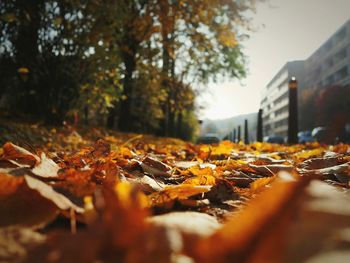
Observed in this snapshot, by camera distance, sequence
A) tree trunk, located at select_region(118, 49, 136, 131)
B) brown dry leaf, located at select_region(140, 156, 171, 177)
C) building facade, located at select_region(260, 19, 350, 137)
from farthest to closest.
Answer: building facade, located at select_region(260, 19, 350, 137)
tree trunk, located at select_region(118, 49, 136, 131)
brown dry leaf, located at select_region(140, 156, 171, 177)

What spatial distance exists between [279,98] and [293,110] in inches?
3551

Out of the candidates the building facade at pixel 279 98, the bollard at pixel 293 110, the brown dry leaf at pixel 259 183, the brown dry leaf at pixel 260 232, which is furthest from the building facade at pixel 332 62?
the brown dry leaf at pixel 260 232

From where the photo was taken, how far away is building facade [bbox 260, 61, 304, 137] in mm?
85625

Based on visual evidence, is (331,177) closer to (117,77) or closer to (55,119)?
(55,119)

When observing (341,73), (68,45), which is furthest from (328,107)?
(68,45)

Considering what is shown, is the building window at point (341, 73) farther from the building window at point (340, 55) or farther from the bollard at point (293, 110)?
the bollard at point (293, 110)

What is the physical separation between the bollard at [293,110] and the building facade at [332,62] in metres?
48.9

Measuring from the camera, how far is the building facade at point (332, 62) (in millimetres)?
56500

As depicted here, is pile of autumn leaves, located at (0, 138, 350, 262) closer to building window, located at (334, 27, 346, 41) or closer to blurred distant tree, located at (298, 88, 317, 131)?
building window, located at (334, 27, 346, 41)

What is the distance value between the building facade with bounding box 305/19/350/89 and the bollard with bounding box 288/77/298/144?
4888 cm

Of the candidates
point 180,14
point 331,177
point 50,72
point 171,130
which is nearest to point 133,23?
point 180,14

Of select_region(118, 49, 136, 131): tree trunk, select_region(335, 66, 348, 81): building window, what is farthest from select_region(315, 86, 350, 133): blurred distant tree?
select_region(118, 49, 136, 131): tree trunk

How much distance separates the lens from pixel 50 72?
9.57m

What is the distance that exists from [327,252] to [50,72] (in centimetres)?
976
